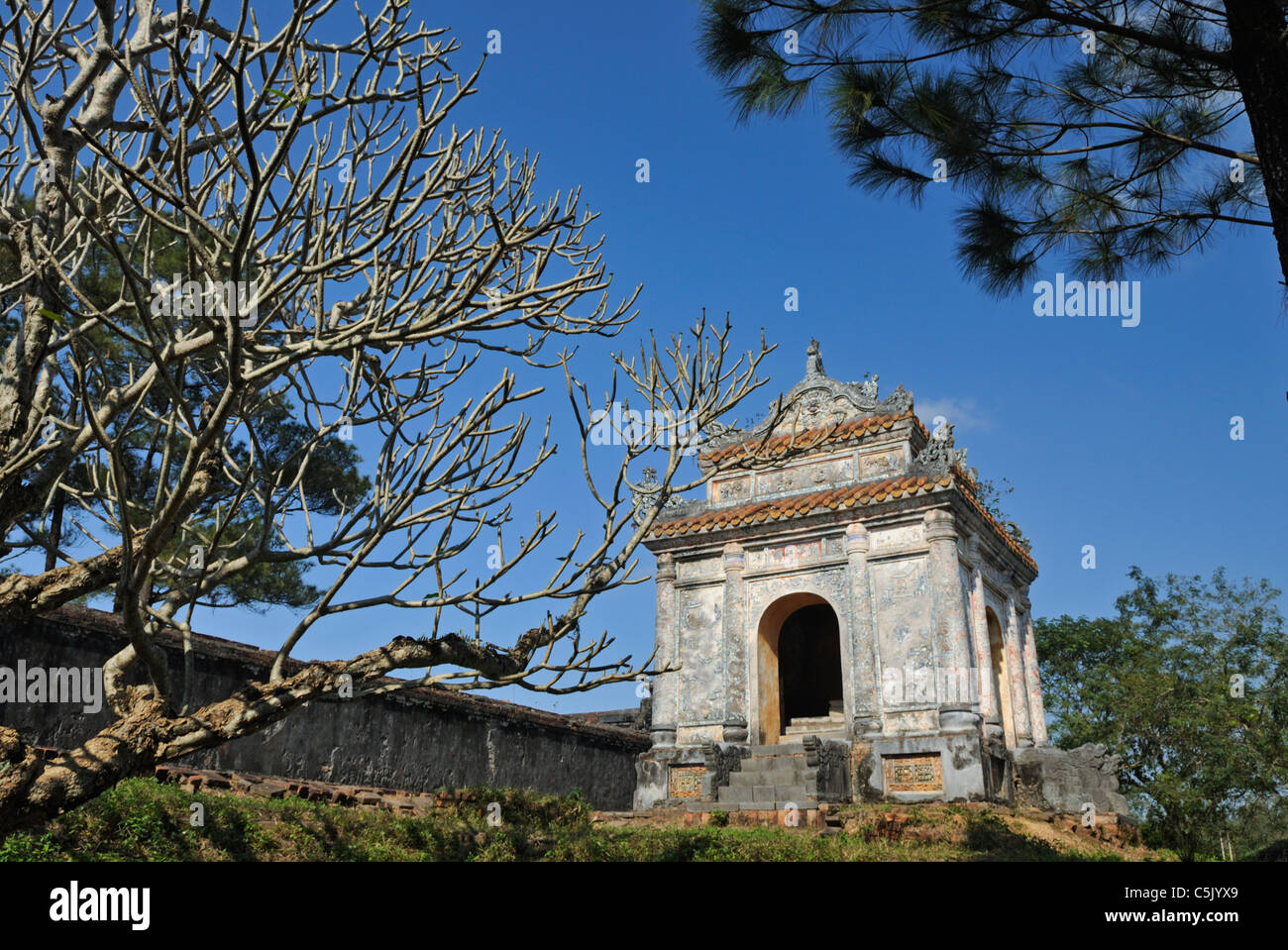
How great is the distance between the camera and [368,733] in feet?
41.7

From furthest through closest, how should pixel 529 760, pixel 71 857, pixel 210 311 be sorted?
1. pixel 529 760
2. pixel 71 857
3. pixel 210 311

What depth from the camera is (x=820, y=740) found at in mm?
13672

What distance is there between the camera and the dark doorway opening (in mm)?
18719

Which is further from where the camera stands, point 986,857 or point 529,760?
point 529,760

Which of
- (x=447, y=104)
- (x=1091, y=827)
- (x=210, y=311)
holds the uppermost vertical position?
(x=447, y=104)

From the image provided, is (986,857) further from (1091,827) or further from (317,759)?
(317,759)

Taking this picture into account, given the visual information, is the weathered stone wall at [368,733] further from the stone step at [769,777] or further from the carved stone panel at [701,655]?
the stone step at [769,777]

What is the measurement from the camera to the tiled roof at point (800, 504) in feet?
47.4

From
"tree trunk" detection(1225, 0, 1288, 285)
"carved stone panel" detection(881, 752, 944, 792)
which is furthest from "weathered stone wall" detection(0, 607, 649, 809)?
"tree trunk" detection(1225, 0, 1288, 285)

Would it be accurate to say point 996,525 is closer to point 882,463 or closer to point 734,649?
point 882,463

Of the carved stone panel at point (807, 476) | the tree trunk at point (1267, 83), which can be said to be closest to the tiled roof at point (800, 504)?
the carved stone panel at point (807, 476)

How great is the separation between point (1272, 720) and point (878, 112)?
21.4 metres

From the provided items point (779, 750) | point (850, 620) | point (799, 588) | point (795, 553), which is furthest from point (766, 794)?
point (795, 553)
